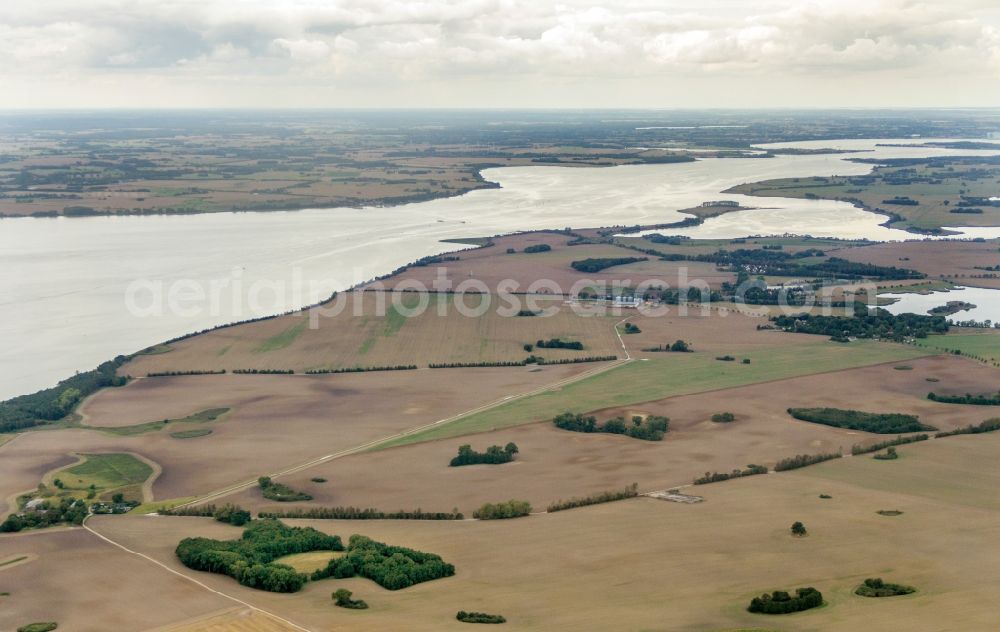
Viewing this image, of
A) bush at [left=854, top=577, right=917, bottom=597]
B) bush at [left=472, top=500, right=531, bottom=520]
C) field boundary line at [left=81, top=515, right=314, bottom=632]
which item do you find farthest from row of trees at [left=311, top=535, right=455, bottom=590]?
bush at [left=854, top=577, right=917, bottom=597]

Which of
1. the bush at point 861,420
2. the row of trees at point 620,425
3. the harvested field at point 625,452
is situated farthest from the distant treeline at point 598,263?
the row of trees at point 620,425

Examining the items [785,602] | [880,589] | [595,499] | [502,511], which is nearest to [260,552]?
[502,511]

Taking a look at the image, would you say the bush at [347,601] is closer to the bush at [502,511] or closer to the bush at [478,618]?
the bush at [478,618]

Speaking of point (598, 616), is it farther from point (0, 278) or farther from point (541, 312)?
point (0, 278)

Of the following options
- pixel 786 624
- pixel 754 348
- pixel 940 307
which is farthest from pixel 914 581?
pixel 940 307

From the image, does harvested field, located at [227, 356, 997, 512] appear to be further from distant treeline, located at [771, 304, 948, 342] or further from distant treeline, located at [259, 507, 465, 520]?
distant treeline, located at [771, 304, 948, 342]

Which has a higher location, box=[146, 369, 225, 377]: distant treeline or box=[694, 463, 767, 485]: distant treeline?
box=[146, 369, 225, 377]: distant treeline
